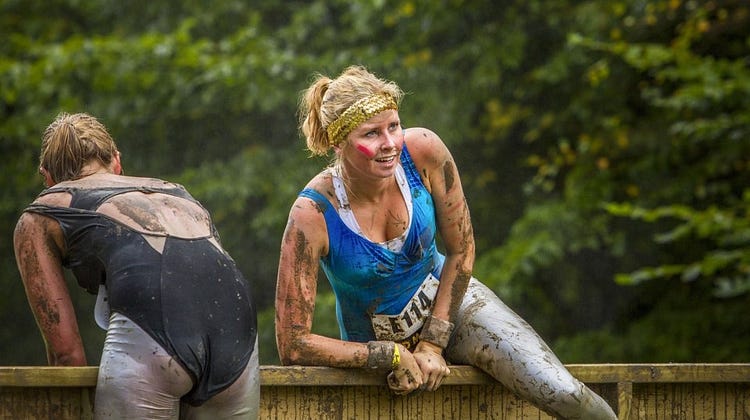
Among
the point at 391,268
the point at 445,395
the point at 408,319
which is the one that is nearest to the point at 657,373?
the point at 445,395

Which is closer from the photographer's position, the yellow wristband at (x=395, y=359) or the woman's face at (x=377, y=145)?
the yellow wristband at (x=395, y=359)

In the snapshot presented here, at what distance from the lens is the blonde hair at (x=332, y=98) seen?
12.2 feet

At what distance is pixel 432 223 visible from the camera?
12.6 feet

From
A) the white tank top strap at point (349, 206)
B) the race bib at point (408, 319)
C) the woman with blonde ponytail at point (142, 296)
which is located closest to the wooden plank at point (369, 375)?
the woman with blonde ponytail at point (142, 296)

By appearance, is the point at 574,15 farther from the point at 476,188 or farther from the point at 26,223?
the point at 26,223

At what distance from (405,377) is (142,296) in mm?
916

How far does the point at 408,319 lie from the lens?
12.7ft

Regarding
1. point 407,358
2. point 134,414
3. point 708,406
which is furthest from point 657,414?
point 134,414

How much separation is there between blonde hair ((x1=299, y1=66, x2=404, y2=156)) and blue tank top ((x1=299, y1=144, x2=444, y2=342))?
0.20 metres

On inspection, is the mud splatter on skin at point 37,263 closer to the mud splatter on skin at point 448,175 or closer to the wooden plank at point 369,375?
the wooden plank at point 369,375

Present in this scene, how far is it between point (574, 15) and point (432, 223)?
21.4ft

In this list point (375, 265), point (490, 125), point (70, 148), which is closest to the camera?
point (70, 148)

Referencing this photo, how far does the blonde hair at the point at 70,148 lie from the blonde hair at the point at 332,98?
0.76 meters

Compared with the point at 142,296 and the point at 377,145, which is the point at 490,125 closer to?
the point at 377,145
